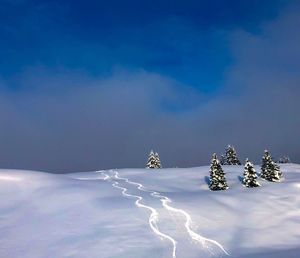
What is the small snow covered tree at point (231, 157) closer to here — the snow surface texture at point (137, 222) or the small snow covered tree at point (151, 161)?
the small snow covered tree at point (151, 161)

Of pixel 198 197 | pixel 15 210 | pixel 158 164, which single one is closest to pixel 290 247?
pixel 198 197

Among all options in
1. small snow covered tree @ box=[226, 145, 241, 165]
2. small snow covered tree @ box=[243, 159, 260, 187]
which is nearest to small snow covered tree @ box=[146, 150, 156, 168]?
small snow covered tree @ box=[226, 145, 241, 165]

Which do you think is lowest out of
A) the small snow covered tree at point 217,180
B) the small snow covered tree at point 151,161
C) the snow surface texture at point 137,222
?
the snow surface texture at point 137,222

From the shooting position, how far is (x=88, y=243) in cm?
2011

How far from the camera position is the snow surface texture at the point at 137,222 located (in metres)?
19.4

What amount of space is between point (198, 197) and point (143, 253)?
14036 mm

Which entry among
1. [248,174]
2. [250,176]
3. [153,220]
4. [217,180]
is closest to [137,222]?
[153,220]

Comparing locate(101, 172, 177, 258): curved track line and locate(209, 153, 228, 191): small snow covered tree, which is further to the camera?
locate(209, 153, 228, 191): small snow covered tree

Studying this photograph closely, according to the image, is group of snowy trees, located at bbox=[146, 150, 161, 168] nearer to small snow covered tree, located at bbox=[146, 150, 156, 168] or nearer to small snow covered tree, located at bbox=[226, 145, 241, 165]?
small snow covered tree, located at bbox=[146, 150, 156, 168]

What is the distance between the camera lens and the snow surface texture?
762 inches

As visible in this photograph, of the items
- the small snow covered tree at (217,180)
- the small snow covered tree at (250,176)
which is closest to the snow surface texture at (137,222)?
the small snow covered tree at (250,176)

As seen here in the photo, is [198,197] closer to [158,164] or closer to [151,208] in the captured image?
[151,208]

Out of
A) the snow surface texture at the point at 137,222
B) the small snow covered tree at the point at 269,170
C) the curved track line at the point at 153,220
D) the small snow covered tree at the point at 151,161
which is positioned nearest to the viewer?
the snow surface texture at the point at 137,222

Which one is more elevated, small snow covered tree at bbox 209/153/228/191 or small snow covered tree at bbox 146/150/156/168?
small snow covered tree at bbox 146/150/156/168
